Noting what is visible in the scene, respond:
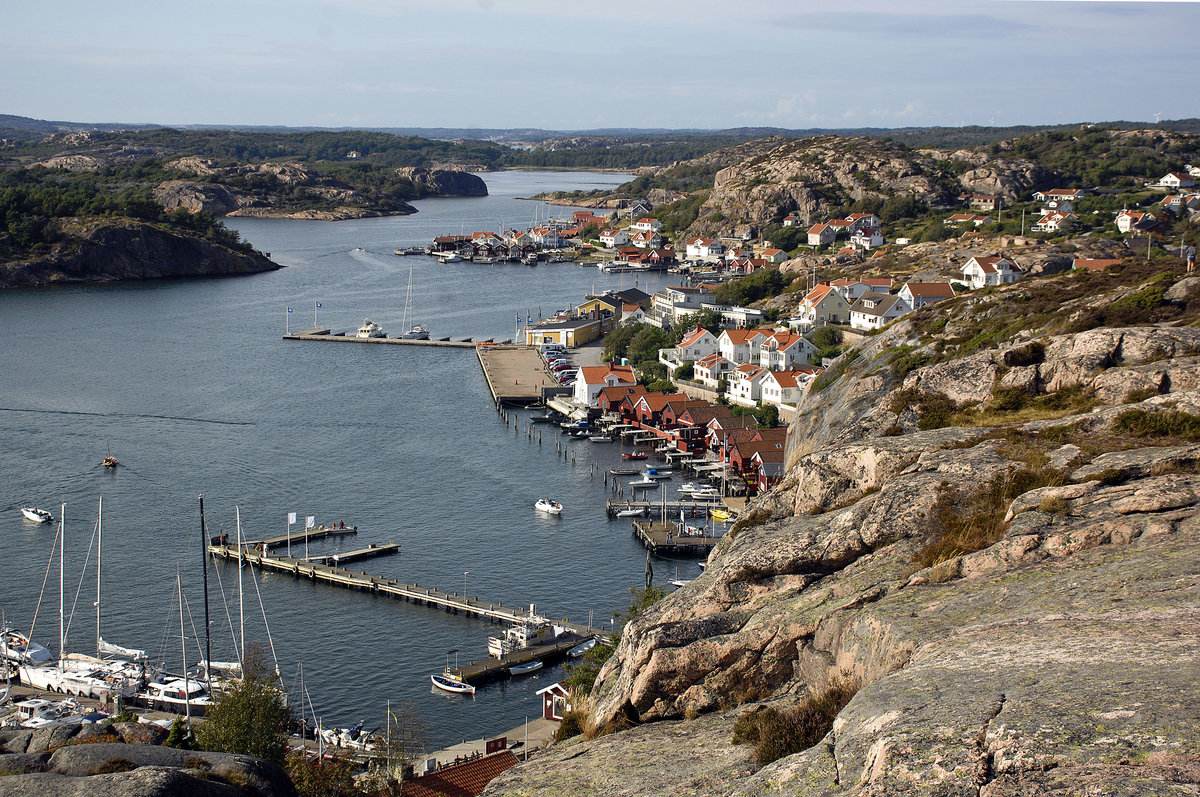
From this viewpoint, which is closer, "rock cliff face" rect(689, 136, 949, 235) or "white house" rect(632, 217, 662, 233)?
"rock cliff face" rect(689, 136, 949, 235)

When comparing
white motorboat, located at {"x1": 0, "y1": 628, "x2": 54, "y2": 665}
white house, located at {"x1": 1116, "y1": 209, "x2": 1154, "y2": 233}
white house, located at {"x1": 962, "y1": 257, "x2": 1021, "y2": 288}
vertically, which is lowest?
white motorboat, located at {"x1": 0, "y1": 628, "x2": 54, "y2": 665}

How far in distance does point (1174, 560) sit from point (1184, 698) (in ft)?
5.43

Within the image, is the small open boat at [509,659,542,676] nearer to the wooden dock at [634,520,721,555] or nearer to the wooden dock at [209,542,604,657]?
the wooden dock at [209,542,604,657]

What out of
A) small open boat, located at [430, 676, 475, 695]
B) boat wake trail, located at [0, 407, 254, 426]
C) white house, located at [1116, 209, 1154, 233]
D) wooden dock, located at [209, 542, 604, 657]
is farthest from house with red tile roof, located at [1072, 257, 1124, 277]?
small open boat, located at [430, 676, 475, 695]

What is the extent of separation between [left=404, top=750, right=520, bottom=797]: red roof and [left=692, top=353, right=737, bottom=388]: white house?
25.9 m

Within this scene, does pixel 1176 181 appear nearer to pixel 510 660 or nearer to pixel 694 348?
pixel 694 348

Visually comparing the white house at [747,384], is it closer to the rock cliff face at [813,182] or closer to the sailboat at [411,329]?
the sailboat at [411,329]

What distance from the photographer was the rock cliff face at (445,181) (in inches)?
5763

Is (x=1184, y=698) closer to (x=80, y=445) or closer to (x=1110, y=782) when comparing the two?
(x=1110, y=782)

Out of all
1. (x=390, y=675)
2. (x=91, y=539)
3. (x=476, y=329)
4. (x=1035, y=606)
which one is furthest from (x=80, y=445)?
(x=1035, y=606)

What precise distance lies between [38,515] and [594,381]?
17.9 metres

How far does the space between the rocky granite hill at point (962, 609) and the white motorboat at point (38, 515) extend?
69.3ft

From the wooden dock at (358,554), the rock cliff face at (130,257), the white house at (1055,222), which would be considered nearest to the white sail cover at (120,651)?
the wooden dock at (358,554)

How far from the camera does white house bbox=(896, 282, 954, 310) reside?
41969mm
